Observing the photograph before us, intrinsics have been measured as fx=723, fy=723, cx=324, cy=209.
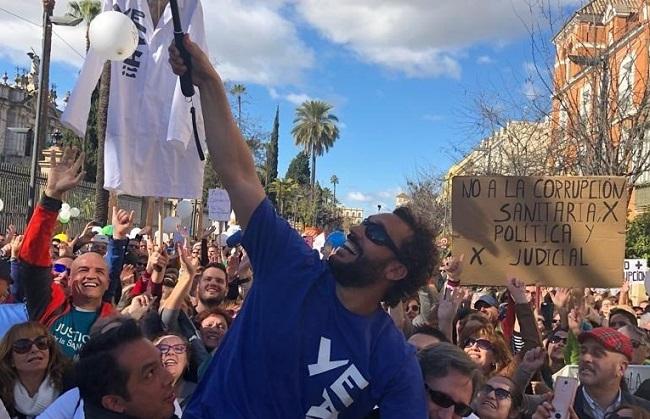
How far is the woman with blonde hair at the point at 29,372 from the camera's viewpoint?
343cm

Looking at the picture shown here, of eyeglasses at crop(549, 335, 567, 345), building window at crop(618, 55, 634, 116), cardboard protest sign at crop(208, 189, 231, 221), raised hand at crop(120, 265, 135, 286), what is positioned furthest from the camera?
building window at crop(618, 55, 634, 116)

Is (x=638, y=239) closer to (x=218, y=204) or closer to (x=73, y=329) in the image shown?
(x=218, y=204)

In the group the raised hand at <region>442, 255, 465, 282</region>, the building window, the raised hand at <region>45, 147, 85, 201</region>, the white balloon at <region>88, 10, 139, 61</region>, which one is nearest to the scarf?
the raised hand at <region>45, 147, 85, 201</region>

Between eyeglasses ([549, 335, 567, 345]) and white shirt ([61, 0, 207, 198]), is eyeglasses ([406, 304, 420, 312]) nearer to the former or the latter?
eyeglasses ([549, 335, 567, 345])

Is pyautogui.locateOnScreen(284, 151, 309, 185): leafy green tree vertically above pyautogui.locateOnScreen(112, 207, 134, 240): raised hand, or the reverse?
pyautogui.locateOnScreen(284, 151, 309, 185): leafy green tree

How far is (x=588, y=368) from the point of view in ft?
13.1

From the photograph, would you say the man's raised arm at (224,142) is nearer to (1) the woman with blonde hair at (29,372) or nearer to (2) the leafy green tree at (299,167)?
(1) the woman with blonde hair at (29,372)

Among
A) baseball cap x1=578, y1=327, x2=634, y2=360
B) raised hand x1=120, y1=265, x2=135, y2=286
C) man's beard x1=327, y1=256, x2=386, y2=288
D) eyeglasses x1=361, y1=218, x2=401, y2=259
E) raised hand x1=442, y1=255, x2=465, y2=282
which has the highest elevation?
eyeglasses x1=361, y1=218, x2=401, y2=259

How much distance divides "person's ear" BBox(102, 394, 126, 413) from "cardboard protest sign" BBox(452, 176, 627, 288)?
137 inches

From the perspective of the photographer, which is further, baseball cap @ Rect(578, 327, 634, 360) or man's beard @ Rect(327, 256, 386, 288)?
baseball cap @ Rect(578, 327, 634, 360)

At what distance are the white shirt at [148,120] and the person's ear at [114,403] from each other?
3.50 metres

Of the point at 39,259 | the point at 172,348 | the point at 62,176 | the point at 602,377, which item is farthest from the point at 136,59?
the point at 602,377

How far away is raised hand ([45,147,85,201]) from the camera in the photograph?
360cm

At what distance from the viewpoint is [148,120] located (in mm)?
5891
